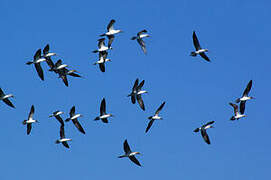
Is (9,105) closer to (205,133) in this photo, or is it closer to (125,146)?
(125,146)

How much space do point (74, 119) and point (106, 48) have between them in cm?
749

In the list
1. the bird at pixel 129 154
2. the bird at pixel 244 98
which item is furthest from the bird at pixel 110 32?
the bird at pixel 244 98

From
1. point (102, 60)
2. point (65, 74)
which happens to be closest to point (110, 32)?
point (102, 60)

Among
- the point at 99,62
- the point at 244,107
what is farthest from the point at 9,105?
the point at 244,107

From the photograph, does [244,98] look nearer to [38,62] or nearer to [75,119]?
[75,119]

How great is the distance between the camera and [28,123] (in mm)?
64688

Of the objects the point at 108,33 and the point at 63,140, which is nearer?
the point at 108,33

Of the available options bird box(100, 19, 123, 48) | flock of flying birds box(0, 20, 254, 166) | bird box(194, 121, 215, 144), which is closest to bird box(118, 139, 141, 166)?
flock of flying birds box(0, 20, 254, 166)

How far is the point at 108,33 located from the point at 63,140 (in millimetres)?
11512

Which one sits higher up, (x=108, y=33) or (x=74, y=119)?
(x=108, y=33)

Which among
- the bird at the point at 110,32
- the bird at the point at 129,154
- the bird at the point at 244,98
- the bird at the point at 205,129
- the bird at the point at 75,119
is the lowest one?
the bird at the point at 129,154

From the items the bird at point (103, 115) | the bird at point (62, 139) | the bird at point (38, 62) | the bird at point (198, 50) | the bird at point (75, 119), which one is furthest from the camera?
the bird at point (62, 139)

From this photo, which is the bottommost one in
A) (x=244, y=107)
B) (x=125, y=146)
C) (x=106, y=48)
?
(x=125, y=146)

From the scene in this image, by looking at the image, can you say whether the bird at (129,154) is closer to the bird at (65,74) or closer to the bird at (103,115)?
the bird at (103,115)
